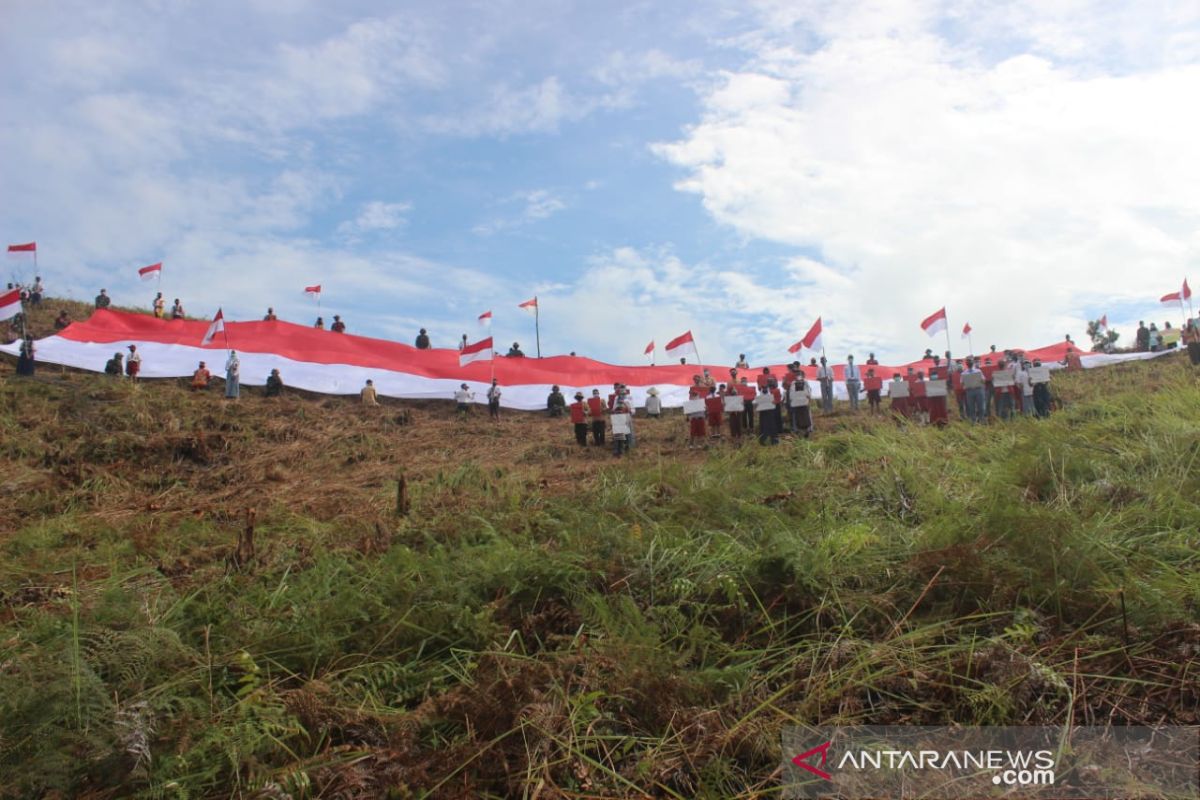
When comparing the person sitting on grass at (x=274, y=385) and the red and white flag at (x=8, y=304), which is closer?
the red and white flag at (x=8, y=304)

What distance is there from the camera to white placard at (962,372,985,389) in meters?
17.2

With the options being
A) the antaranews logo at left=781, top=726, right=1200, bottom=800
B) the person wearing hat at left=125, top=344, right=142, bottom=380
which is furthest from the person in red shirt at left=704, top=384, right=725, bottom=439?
the person wearing hat at left=125, top=344, right=142, bottom=380

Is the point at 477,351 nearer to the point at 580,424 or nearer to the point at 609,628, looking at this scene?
the point at 580,424

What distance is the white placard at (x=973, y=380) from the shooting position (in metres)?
17.2

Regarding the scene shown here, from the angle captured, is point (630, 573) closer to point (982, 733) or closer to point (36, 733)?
point (982, 733)

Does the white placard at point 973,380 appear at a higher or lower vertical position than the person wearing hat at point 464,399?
lower

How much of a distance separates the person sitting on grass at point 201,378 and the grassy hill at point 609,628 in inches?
526

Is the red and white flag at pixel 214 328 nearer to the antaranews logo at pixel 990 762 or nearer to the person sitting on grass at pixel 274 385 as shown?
the person sitting on grass at pixel 274 385

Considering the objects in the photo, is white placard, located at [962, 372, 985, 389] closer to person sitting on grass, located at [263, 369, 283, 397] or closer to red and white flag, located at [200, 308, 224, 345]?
person sitting on grass, located at [263, 369, 283, 397]

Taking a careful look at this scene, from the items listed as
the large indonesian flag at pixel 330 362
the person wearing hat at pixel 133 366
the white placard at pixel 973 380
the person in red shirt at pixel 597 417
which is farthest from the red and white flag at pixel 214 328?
the white placard at pixel 973 380

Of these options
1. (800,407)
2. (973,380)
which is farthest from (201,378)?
(973,380)

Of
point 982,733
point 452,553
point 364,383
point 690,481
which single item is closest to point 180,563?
point 452,553

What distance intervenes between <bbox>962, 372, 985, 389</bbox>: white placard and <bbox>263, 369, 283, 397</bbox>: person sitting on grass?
1814cm

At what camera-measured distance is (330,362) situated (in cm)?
2430
